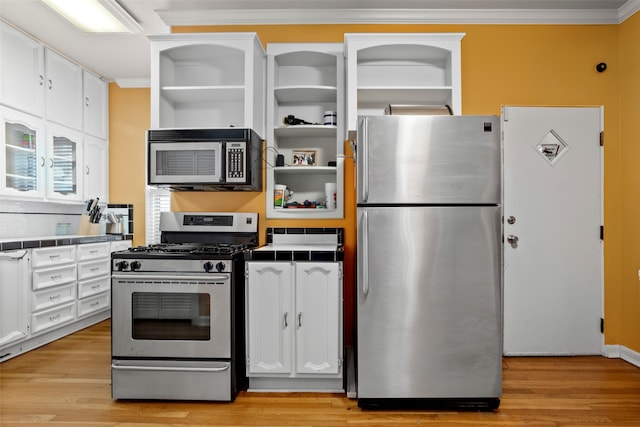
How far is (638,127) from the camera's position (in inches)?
114

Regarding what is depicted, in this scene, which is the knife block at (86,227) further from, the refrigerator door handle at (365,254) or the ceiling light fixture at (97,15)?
the refrigerator door handle at (365,254)

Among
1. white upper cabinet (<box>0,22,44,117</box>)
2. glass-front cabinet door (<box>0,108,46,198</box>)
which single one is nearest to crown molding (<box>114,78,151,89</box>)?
white upper cabinet (<box>0,22,44,117</box>)

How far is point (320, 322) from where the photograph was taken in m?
2.39

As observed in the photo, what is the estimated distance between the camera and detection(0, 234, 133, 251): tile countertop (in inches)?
116

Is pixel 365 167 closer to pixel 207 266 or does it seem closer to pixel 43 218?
pixel 207 266

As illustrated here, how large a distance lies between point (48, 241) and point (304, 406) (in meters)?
2.60

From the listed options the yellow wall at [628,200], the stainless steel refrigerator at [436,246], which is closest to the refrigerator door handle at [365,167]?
the stainless steel refrigerator at [436,246]

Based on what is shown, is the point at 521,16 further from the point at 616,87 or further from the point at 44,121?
the point at 44,121

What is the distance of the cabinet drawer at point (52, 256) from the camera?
3.14 metres

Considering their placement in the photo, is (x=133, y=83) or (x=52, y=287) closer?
(x=52, y=287)

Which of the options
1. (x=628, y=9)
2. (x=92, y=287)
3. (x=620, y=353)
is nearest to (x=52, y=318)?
(x=92, y=287)

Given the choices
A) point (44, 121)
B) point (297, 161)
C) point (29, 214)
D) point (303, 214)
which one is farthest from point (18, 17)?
Result: point (303, 214)

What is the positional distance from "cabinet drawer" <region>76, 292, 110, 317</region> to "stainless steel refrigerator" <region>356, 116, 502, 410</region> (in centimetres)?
300

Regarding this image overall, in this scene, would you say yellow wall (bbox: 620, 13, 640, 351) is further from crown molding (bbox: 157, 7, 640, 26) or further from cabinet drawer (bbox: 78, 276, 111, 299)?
cabinet drawer (bbox: 78, 276, 111, 299)
